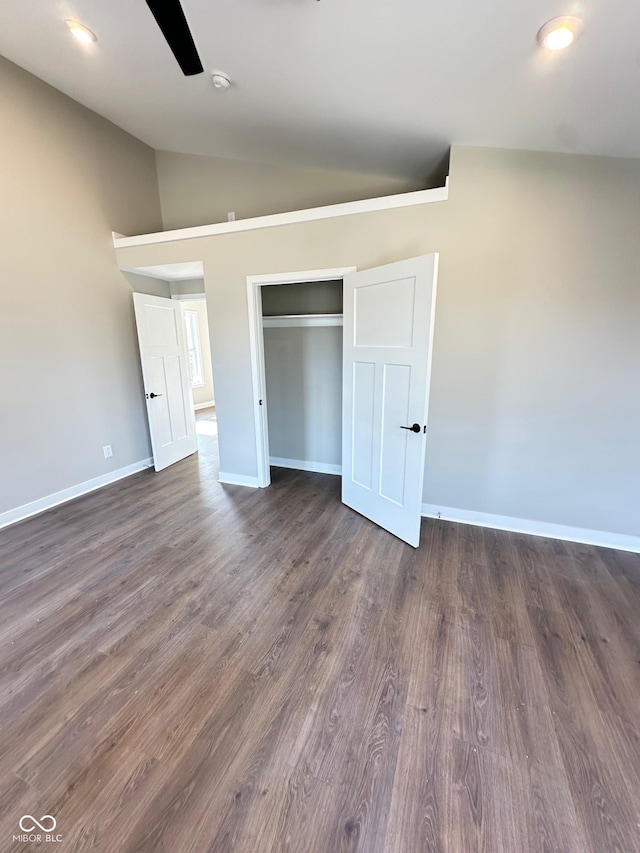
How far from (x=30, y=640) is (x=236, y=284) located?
2.96 metres

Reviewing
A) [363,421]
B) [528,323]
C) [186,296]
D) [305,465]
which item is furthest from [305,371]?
[528,323]

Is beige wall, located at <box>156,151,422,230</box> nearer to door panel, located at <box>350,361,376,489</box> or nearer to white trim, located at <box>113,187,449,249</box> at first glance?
white trim, located at <box>113,187,449,249</box>

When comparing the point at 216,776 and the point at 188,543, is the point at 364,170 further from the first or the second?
the point at 216,776

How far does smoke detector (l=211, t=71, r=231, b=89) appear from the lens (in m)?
2.28

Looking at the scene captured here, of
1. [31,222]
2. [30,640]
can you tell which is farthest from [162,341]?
[30,640]

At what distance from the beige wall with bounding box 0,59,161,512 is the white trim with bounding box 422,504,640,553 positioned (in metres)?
3.52

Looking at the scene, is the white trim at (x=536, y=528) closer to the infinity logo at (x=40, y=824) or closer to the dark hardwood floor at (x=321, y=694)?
the dark hardwood floor at (x=321, y=694)

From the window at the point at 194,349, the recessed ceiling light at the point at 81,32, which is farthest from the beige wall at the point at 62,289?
the window at the point at 194,349

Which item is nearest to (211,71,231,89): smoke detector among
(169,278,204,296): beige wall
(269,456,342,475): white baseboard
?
(169,278,204,296): beige wall

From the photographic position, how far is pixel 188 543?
269 cm

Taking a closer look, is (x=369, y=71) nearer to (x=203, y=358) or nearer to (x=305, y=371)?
(x=305, y=371)

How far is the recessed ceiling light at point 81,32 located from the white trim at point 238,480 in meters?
3.52

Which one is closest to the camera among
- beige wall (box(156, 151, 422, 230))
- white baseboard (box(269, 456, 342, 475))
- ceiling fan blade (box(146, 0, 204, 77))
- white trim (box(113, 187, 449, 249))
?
ceiling fan blade (box(146, 0, 204, 77))

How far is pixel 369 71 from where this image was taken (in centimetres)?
197
